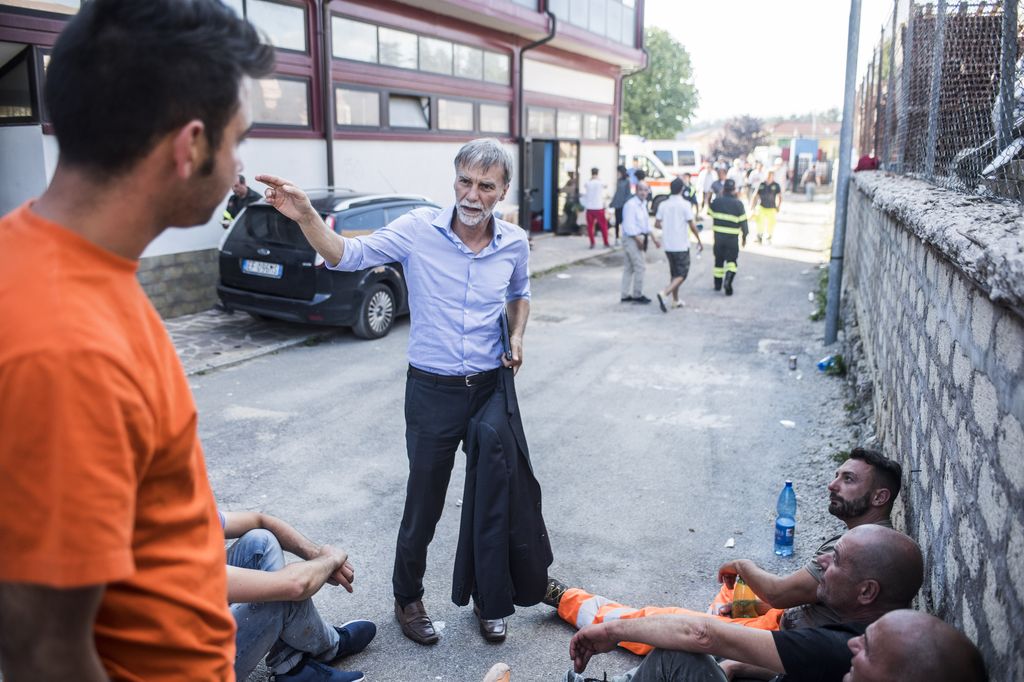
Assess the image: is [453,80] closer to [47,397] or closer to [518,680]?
[518,680]

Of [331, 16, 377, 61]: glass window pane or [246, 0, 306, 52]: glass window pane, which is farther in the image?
[331, 16, 377, 61]: glass window pane

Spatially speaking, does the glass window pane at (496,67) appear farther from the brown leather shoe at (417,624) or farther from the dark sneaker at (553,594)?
the brown leather shoe at (417,624)

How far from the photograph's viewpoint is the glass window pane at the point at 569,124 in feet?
67.9

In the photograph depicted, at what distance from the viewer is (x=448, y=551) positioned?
454 cm

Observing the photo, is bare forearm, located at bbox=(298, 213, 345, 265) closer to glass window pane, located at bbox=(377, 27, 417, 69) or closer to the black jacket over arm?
the black jacket over arm

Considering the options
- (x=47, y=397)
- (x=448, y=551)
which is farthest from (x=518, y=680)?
(x=47, y=397)

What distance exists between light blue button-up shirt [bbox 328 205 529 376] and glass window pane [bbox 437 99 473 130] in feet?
42.4

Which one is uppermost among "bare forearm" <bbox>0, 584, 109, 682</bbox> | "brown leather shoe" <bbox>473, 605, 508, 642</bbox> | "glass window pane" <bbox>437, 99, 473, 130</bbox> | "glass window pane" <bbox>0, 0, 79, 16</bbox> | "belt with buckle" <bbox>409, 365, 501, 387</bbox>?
"glass window pane" <bbox>0, 0, 79, 16</bbox>

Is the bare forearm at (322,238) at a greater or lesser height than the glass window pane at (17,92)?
lesser

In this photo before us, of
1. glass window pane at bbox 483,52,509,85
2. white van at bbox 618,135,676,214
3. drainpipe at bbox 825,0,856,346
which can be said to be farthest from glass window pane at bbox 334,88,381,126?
white van at bbox 618,135,676,214

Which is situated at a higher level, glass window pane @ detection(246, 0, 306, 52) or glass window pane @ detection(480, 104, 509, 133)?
glass window pane @ detection(246, 0, 306, 52)

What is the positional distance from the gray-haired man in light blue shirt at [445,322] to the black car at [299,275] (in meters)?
5.37

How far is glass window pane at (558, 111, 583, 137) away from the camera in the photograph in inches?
815

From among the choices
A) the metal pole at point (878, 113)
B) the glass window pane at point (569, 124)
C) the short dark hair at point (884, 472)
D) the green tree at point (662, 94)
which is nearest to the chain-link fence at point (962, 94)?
the short dark hair at point (884, 472)
